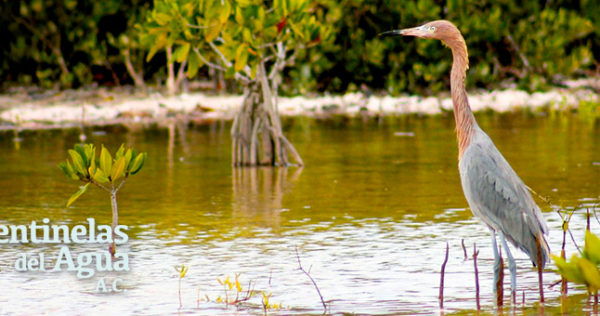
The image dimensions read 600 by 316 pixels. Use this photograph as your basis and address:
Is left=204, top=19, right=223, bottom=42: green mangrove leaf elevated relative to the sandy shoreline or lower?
elevated

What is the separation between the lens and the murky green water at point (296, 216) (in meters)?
6.92

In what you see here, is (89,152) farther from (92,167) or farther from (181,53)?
(181,53)

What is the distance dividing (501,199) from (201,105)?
49.2 feet

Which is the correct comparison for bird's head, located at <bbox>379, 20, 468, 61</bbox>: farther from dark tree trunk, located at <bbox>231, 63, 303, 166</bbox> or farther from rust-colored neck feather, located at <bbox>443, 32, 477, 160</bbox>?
dark tree trunk, located at <bbox>231, 63, 303, 166</bbox>

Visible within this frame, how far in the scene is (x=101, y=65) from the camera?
2617cm

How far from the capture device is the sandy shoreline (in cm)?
1997

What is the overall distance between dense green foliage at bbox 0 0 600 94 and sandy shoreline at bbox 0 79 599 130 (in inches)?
26.6

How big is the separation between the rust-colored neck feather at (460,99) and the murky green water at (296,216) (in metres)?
0.87

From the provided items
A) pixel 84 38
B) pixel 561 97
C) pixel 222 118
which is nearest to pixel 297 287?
pixel 222 118

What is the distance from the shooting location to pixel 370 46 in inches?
917

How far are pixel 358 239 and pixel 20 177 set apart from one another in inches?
201

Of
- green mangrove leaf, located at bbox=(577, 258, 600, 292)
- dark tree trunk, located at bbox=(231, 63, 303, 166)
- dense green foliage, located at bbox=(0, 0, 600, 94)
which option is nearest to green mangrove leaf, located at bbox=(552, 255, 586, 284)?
green mangrove leaf, located at bbox=(577, 258, 600, 292)

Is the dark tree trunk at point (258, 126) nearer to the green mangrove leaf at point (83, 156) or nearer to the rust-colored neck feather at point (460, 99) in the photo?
the green mangrove leaf at point (83, 156)

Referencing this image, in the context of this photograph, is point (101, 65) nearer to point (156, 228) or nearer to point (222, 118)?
point (222, 118)
